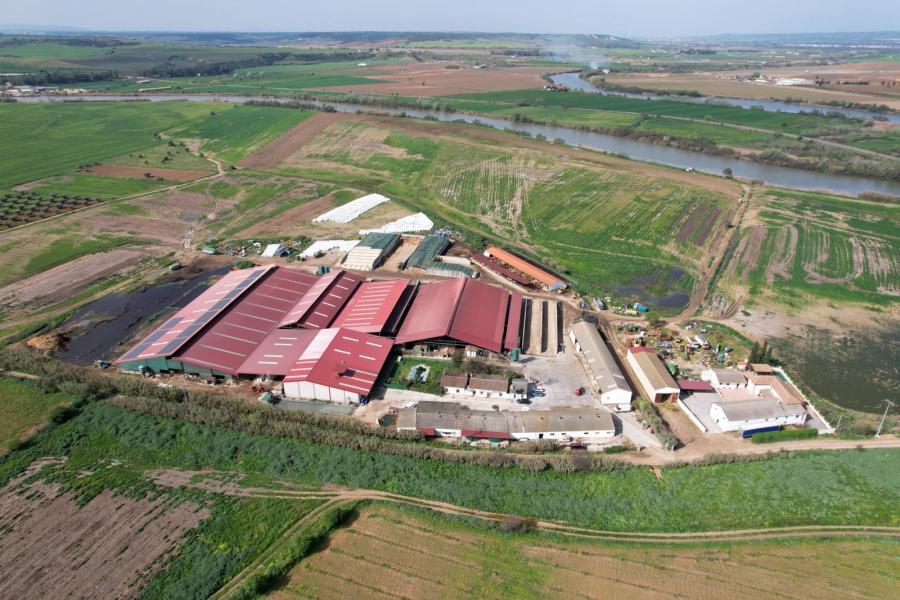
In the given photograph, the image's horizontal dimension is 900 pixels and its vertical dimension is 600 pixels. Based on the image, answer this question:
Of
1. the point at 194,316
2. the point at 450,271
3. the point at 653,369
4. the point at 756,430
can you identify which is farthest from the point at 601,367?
the point at 194,316

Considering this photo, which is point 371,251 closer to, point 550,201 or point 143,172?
point 550,201

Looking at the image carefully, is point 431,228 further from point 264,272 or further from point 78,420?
point 78,420

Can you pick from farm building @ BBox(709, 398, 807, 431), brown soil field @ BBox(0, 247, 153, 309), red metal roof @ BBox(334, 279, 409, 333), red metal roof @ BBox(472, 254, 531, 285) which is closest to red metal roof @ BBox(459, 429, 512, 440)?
red metal roof @ BBox(334, 279, 409, 333)

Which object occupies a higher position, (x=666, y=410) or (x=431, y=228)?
(x=431, y=228)

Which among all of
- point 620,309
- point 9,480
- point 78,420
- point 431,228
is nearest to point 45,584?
point 9,480

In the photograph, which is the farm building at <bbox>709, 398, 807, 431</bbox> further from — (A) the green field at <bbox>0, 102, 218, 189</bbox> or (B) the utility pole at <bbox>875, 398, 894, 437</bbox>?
(A) the green field at <bbox>0, 102, 218, 189</bbox>

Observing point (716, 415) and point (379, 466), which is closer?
point (379, 466)
